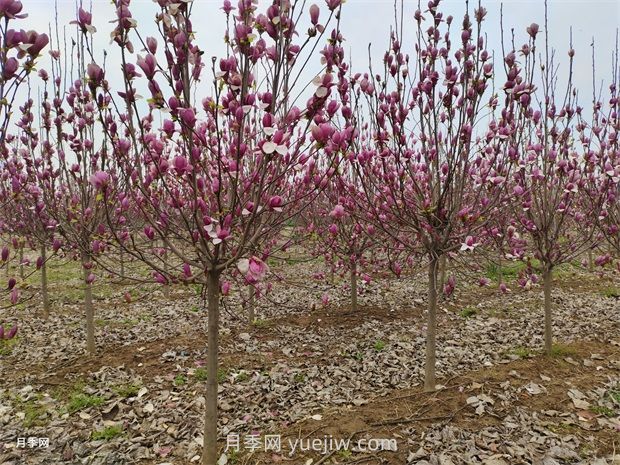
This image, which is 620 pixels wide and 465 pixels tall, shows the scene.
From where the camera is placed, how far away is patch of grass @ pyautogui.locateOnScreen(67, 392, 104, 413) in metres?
4.12

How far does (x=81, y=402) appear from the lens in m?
4.17

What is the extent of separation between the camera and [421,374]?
4852mm

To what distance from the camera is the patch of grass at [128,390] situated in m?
4.39

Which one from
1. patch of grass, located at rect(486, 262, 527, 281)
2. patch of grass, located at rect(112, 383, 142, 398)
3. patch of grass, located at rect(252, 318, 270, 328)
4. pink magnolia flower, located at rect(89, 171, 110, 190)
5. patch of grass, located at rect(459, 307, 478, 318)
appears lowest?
patch of grass, located at rect(112, 383, 142, 398)

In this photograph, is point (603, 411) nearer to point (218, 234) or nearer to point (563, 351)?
point (563, 351)

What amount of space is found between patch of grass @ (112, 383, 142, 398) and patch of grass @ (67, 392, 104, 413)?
7.6 inches

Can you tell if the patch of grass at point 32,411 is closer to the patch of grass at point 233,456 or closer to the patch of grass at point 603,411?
the patch of grass at point 233,456

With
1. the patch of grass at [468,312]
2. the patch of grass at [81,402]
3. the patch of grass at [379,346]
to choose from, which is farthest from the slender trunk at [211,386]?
the patch of grass at [468,312]

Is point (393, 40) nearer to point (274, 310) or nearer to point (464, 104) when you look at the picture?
point (464, 104)

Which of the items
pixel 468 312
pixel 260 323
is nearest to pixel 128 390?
pixel 260 323

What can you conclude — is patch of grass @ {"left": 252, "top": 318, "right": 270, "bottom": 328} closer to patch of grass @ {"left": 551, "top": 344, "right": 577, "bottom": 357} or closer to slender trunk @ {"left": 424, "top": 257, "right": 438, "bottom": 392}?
slender trunk @ {"left": 424, "top": 257, "right": 438, "bottom": 392}

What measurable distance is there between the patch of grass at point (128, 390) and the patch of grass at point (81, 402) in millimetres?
193

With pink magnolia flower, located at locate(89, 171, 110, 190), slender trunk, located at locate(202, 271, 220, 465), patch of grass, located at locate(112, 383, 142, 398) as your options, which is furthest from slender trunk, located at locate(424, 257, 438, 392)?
patch of grass, located at locate(112, 383, 142, 398)

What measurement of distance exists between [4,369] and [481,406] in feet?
19.1
